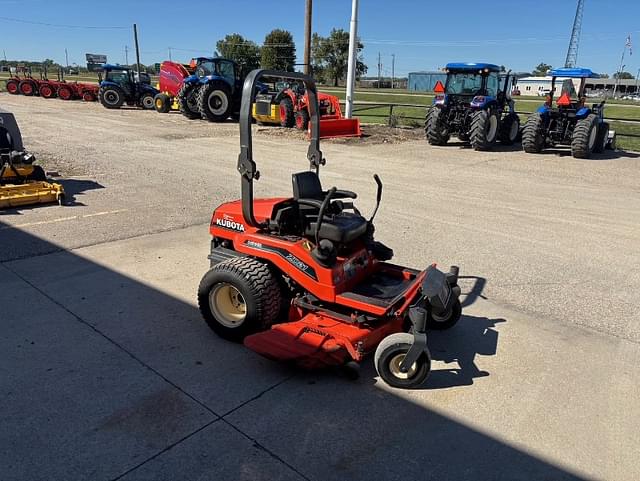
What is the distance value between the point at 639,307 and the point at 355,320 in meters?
3.08

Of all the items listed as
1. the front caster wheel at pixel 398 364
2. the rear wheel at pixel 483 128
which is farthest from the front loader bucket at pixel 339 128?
the front caster wheel at pixel 398 364

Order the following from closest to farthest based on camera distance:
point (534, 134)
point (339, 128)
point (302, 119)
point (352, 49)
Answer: point (534, 134) → point (339, 128) → point (352, 49) → point (302, 119)

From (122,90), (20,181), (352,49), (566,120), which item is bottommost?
(20,181)

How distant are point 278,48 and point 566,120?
6135cm

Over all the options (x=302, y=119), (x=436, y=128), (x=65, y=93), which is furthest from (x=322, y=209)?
(x=65, y=93)

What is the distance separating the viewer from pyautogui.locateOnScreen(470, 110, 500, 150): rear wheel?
13953 mm

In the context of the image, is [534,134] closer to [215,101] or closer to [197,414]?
[215,101]

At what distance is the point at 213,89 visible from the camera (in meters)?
19.0

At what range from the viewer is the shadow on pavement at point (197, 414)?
272 cm

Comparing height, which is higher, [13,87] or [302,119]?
[13,87]

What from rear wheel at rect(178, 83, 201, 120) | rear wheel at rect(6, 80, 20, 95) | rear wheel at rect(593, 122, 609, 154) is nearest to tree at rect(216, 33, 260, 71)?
rear wheel at rect(6, 80, 20, 95)

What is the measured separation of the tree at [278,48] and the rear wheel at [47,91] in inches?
1614

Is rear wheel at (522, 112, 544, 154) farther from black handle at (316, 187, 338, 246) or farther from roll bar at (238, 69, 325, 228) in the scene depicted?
black handle at (316, 187, 338, 246)

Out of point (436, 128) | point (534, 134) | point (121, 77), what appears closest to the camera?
point (534, 134)
